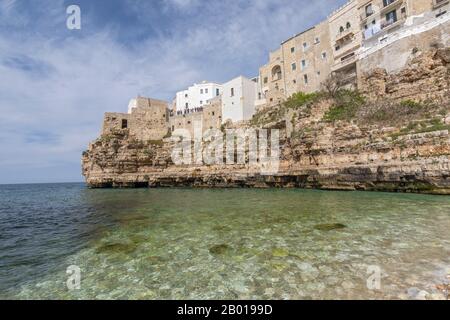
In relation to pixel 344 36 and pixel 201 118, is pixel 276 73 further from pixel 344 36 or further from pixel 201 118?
pixel 201 118

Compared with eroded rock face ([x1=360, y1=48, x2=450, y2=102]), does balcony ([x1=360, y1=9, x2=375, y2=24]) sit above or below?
above

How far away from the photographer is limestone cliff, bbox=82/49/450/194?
1620 centimetres

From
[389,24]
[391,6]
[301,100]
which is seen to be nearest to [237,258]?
[301,100]

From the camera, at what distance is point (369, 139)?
19875 millimetres

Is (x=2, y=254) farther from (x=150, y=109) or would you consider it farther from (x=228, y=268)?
(x=150, y=109)

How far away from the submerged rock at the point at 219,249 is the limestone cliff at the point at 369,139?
1637 centimetres

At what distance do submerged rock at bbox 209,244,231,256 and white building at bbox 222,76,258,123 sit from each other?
36458 millimetres

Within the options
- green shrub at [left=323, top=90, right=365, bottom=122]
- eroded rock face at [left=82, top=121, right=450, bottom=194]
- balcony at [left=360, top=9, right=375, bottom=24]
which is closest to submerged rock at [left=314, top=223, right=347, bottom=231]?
eroded rock face at [left=82, top=121, right=450, bottom=194]

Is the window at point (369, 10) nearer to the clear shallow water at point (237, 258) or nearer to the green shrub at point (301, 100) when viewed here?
the green shrub at point (301, 100)

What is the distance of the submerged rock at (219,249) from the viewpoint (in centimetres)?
641

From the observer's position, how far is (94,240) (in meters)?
8.34

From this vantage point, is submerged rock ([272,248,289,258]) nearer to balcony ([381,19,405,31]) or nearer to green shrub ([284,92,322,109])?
green shrub ([284,92,322,109])
